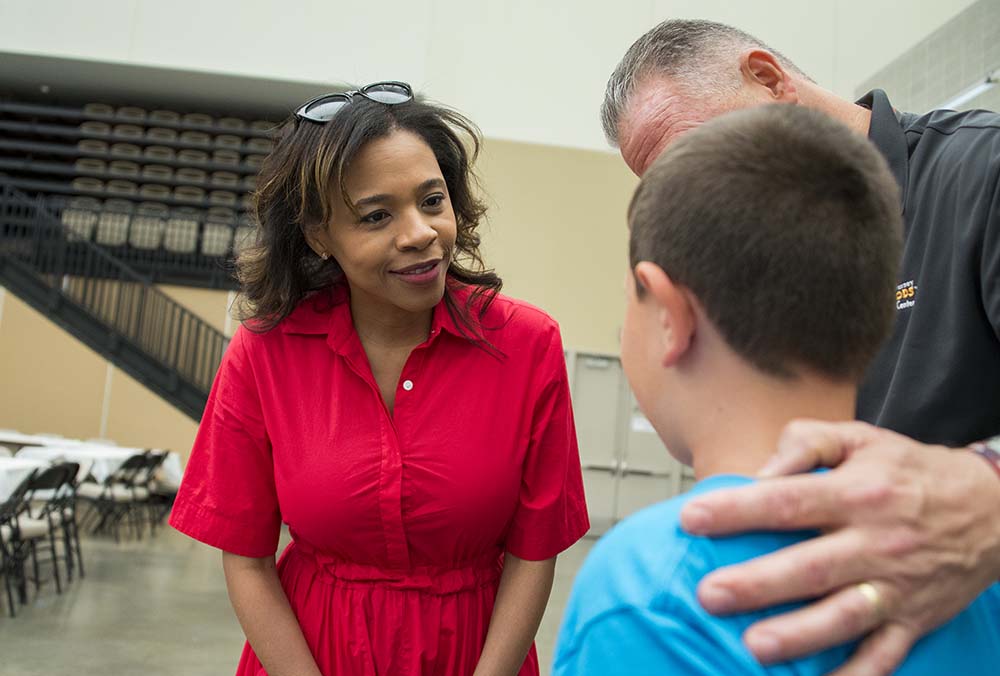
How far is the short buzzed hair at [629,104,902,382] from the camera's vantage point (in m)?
0.72

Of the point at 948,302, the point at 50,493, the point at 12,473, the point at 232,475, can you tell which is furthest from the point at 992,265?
the point at 50,493

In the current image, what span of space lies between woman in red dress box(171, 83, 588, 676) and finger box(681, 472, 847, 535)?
0.84m

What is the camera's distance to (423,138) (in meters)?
1.63

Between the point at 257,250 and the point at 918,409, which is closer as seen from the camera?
the point at 918,409

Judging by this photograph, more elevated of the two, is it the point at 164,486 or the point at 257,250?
the point at 257,250

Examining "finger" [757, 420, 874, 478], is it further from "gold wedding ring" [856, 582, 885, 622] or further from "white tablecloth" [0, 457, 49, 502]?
"white tablecloth" [0, 457, 49, 502]

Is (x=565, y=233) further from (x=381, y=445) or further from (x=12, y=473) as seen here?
(x=381, y=445)

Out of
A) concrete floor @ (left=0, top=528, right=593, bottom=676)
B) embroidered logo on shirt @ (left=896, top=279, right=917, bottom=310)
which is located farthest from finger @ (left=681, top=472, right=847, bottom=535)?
concrete floor @ (left=0, top=528, right=593, bottom=676)

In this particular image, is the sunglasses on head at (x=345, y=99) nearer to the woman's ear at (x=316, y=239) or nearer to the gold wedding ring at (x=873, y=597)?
the woman's ear at (x=316, y=239)

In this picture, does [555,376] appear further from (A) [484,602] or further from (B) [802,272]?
(B) [802,272]

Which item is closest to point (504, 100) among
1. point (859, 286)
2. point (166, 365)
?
point (166, 365)

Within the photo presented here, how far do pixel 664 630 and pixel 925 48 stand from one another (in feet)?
23.2

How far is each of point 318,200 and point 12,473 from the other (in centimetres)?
501

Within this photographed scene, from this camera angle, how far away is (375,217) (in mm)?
1552
